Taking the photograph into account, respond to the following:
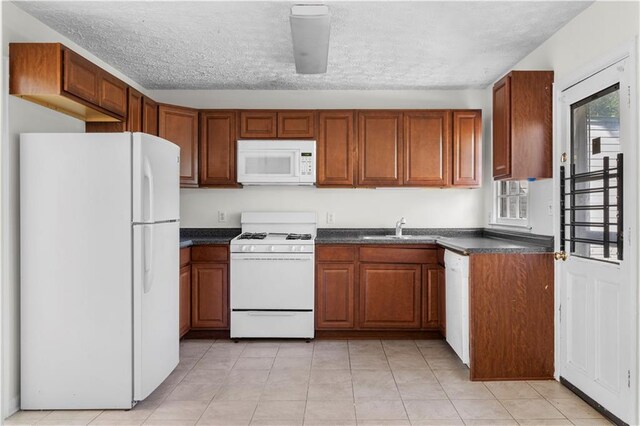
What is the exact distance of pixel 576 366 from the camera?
2852 mm

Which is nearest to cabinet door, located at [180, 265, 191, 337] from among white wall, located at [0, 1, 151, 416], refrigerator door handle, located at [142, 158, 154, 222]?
refrigerator door handle, located at [142, 158, 154, 222]

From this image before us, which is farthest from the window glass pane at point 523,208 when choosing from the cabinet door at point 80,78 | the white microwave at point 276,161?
the cabinet door at point 80,78

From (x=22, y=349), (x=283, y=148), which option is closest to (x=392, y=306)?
(x=283, y=148)

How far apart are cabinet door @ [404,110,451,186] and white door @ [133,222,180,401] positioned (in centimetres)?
235

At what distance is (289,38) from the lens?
320 centimetres

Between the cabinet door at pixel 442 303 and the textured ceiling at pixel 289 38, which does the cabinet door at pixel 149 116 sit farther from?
the cabinet door at pixel 442 303

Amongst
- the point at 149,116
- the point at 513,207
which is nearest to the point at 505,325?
the point at 513,207

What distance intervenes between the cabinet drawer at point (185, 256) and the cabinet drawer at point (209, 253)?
0.06 m

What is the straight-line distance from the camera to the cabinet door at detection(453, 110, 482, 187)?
14.1 feet

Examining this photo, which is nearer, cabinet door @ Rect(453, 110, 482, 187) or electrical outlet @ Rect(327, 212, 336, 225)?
cabinet door @ Rect(453, 110, 482, 187)

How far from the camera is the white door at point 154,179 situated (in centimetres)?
261

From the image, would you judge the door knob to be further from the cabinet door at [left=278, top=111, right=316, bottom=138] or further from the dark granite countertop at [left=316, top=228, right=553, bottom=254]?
the cabinet door at [left=278, top=111, right=316, bottom=138]

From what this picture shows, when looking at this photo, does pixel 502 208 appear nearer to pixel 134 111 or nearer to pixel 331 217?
pixel 331 217

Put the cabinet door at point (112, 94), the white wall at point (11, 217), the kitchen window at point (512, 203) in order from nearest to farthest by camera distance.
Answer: the white wall at point (11, 217) → the cabinet door at point (112, 94) → the kitchen window at point (512, 203)
